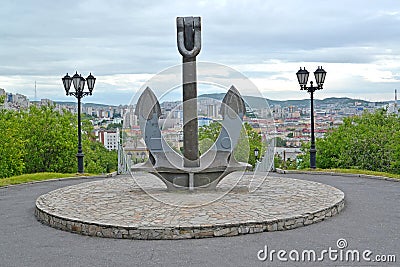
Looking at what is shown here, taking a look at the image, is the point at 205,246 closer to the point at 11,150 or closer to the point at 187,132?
the point at 187,132

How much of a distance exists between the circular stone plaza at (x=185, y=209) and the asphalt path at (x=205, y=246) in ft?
0.50

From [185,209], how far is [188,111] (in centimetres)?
243

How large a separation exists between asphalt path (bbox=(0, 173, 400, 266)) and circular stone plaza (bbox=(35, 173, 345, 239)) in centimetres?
15

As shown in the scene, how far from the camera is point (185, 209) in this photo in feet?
27.0

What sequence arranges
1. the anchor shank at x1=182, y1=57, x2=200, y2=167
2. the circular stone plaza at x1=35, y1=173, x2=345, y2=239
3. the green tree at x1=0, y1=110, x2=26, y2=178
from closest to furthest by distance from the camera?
the circular stone plaza at x1=35, y1=173, x2=345, y2=239 → the anchor shank at x1=182, y1=57, x2=200, y2=167 → the green tree at x1=0, y1=110, x2=26, y2=178

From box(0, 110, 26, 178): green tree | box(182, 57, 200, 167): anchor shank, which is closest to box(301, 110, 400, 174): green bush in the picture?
box(182, 57, 200, 167): anchor shank

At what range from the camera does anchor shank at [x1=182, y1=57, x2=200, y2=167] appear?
9.91m

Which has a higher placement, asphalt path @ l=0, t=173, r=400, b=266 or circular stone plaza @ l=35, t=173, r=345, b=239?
circular stone plaza @ l=35, t=173, r=345, b=239

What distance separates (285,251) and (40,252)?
130 inches

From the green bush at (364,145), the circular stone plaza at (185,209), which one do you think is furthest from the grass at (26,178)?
the green bush at (364,145)

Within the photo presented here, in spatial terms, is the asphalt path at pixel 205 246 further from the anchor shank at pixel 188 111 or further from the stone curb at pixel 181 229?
the anchor shank at pixel 188 111

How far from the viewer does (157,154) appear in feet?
33.7

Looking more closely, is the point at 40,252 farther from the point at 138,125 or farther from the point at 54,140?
the point at 54,140

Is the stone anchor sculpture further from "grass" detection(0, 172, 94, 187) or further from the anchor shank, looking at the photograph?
"grass" detection(0, 172, 94, 187)
